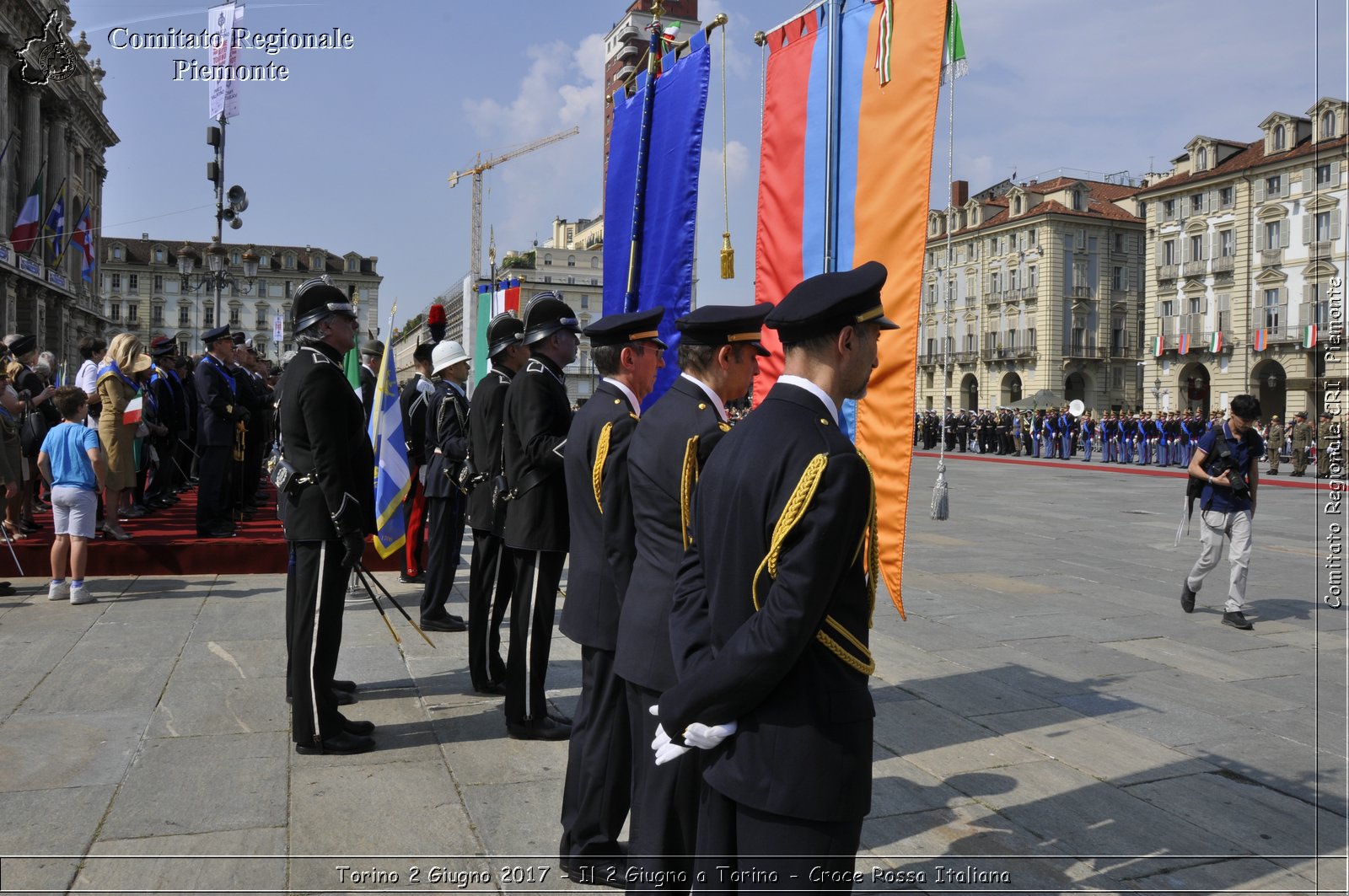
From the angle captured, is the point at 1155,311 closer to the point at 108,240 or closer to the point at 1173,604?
the point at 1173,604

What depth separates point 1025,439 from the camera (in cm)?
4625

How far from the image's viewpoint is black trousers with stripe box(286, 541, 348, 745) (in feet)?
15.1

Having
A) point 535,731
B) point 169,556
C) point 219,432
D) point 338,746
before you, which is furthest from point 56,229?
point 535,731

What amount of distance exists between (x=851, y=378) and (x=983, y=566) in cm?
904

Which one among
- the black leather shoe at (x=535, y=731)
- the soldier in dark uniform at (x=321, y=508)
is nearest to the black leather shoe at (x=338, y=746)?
the soldier in dark uniform at (x=321, y=508)

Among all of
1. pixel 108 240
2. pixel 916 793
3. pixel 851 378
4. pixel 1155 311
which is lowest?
pixel 916 793

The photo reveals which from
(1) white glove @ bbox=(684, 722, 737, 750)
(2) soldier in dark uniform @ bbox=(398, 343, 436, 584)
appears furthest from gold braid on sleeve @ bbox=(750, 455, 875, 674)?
(2) soldier in dark uniform @ bbox=(398, 343, 436, 584)

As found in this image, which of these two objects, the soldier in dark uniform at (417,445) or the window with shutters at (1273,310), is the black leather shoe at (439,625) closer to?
the soldier in dark uniform at (417,445)

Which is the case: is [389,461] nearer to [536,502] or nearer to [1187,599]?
[536,502]

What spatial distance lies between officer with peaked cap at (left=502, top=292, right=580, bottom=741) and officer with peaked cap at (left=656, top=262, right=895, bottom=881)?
2480mm

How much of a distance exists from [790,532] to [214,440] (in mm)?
9565

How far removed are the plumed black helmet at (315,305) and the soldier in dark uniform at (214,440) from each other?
5880 millimetres

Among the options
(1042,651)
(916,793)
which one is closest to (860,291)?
(916,793)

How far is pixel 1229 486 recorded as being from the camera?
837cm
